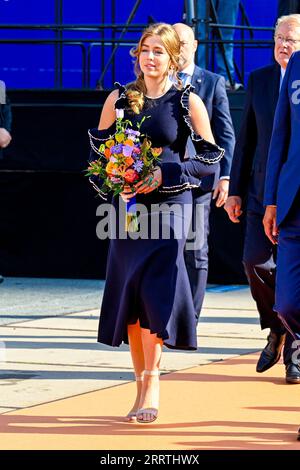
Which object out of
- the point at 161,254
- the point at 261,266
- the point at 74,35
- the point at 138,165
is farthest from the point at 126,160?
the point at 74,35

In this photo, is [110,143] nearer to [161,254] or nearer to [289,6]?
[161,254]

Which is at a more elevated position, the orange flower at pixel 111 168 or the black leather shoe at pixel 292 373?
the orange flower at pixel 111 168

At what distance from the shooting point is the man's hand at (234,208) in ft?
27.6

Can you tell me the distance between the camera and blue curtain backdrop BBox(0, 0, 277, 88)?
51.0 ft

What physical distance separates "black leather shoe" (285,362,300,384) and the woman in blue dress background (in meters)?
1.27

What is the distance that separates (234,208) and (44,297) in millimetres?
4608

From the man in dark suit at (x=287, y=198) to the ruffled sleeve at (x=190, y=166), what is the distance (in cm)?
56

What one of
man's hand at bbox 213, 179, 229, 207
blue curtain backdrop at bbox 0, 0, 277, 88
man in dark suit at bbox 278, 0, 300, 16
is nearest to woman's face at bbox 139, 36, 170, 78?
man's hand at bbox 213, 179, 229, 207

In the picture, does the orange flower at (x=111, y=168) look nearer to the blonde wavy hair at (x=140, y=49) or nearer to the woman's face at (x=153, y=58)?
the blonde wavy hair at (x=140, y=49)

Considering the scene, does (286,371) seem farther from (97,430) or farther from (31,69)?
(31,69)

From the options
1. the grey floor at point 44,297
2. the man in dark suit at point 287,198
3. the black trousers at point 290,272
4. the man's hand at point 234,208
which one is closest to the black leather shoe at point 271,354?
the man's hand at point 234,208

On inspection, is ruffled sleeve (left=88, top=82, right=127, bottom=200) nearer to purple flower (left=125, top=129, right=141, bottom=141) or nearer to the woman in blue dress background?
the woman in blue dress background

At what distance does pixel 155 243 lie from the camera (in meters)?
7.10
